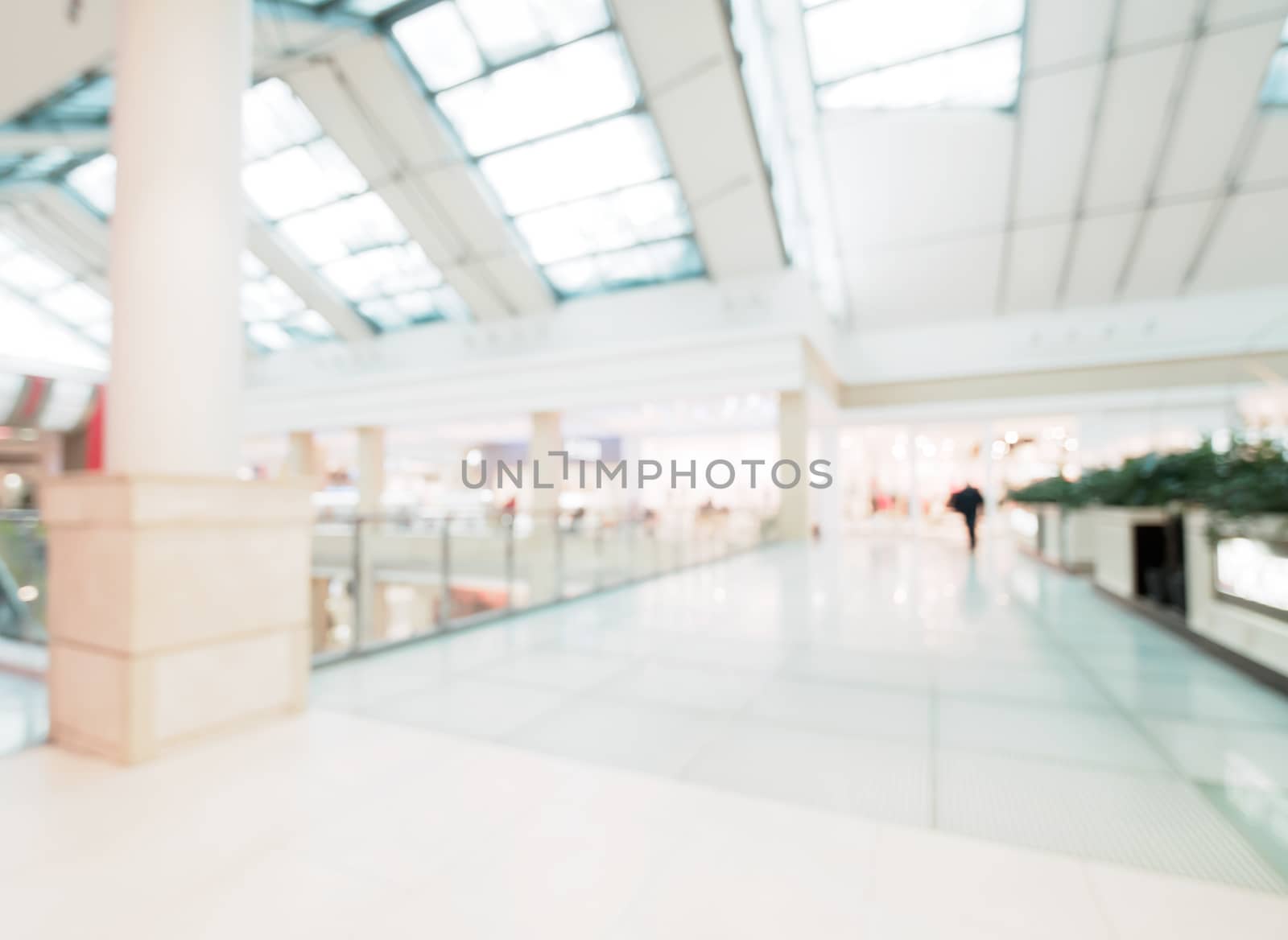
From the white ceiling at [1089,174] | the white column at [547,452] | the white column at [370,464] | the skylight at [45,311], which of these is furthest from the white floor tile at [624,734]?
the skylight at [45,311]

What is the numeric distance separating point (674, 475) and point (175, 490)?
18.9m

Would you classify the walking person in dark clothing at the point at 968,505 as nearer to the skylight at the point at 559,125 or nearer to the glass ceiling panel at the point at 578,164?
the skylight at the point at 559,125

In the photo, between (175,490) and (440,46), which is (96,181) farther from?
(175,490)

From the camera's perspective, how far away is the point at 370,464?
20750 millimetres

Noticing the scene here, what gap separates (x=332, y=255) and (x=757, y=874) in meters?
18.3

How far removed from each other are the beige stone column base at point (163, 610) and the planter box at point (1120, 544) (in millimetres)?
6673

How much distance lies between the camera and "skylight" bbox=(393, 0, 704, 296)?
10281mm

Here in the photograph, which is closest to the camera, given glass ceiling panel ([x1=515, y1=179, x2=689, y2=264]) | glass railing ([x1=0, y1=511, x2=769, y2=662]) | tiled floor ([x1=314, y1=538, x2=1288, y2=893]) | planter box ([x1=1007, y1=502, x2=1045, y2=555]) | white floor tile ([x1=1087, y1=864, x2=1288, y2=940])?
white floor tile ([x1=1087, y1=864, x2=1288, y2=940])

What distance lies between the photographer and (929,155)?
39.2 feet

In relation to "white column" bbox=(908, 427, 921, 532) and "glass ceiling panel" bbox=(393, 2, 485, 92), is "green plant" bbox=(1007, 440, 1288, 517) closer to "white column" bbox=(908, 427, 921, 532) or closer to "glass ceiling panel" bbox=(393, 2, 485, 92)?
"white column" bbox=(908, 427, 921, 532)

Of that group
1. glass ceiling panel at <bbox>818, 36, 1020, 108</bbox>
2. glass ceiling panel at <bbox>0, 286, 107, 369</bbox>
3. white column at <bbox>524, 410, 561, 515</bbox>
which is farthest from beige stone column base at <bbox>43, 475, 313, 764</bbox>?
glass ceiling panel at <bbox>0, 286, 107, 369</bbox>

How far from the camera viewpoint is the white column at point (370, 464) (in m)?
20.6

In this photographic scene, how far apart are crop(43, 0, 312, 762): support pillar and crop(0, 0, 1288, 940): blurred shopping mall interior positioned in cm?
2

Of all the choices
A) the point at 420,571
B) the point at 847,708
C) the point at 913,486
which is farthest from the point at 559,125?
the point at 913,486
